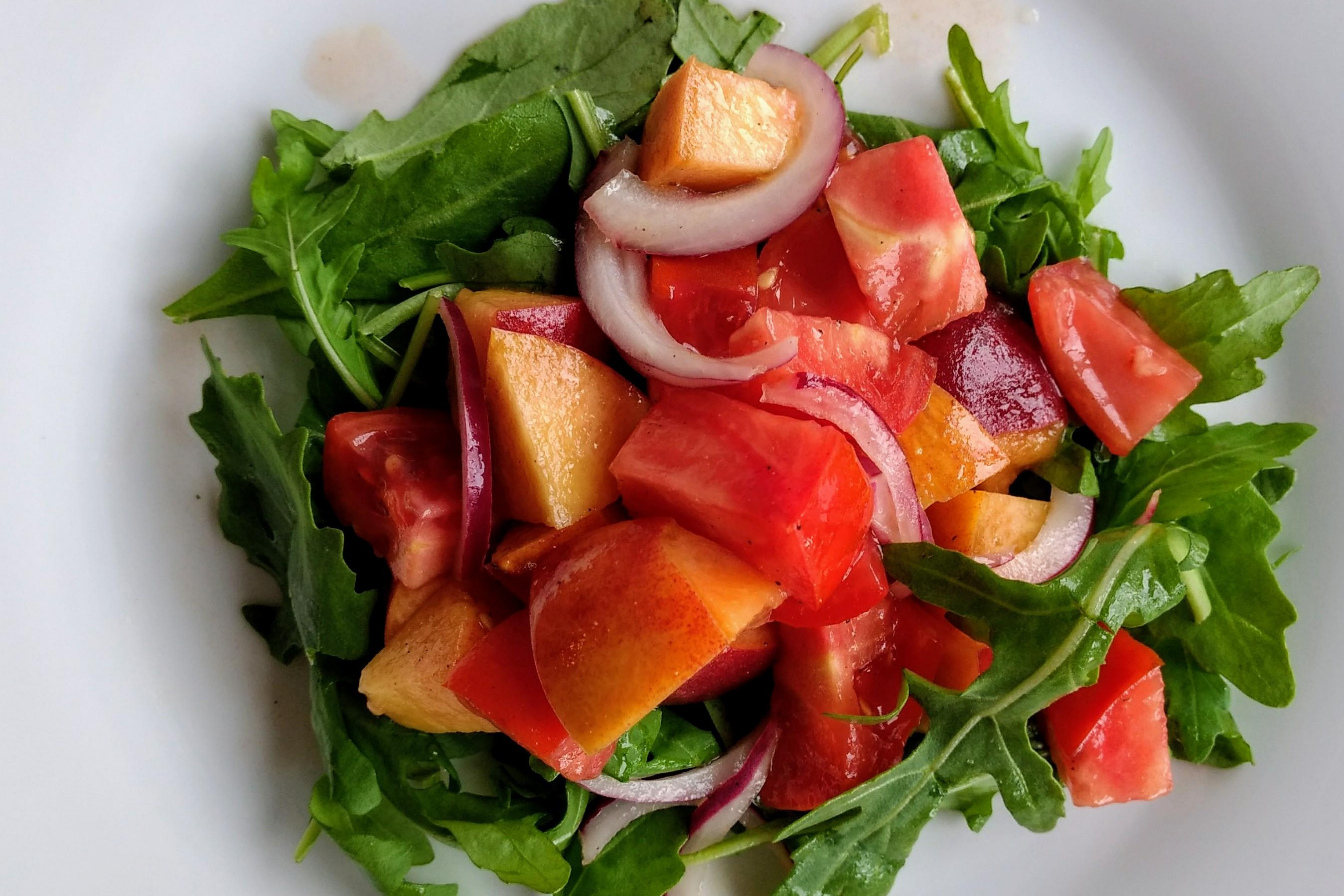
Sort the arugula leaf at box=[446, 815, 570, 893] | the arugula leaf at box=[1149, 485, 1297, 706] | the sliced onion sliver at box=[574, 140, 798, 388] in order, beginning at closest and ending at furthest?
the sliced onion sliver at box=[574, 140, 798, 388] < the arugula leaf at box=[446, 815, 570, 893] < the arugula leaf at box=[1149, 485, 1297, 706]

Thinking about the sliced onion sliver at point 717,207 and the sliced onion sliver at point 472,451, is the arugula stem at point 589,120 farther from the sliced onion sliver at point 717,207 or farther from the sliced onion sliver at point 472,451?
the sliced onion sliver at point 472,451

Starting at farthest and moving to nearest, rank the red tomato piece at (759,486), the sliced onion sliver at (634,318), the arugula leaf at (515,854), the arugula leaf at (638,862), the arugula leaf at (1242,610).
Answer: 1. the arugula leaf at (1242,610)
2. the arugula leaf at (638,862)
3. the arugula leaf at (515,854)
4. the sliced onion sliver at (634,318)
5. the red tomato piece at (759,486)

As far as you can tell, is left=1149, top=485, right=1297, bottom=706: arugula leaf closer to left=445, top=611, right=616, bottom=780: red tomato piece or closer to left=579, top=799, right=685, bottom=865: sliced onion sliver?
left=579, top=799, right=685, bottom=865: sliced onion sliver

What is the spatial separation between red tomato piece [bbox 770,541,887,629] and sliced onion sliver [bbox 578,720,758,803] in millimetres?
321

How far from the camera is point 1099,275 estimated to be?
1.83 meters

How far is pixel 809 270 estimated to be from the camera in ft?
5.42

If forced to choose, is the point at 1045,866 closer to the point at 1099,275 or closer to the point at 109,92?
the point at 1099,275

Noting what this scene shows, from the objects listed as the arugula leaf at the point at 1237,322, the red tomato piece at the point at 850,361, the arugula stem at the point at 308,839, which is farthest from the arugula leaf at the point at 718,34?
the arugula stem at the point at 308,839

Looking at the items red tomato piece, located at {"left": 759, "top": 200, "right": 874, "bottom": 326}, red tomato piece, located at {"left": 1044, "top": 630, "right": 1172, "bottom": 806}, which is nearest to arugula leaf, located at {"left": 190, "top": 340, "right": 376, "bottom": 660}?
red tomato piece, located at {"left": 759, "top": 200, "right": 874, "bottom": 326}

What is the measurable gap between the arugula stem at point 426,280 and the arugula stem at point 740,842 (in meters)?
1.08

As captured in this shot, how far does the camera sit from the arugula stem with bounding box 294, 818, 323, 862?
1.60m

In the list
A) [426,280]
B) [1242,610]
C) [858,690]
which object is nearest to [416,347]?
[426,280]

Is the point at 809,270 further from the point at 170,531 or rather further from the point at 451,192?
the point at 170,531

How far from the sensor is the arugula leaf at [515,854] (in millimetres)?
1573
